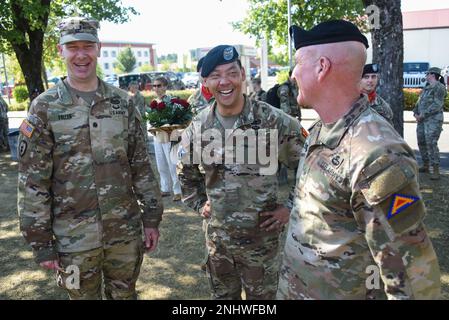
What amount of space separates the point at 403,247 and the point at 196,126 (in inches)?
65.2

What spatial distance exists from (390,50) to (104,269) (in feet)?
15.4

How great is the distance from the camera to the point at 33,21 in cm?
924

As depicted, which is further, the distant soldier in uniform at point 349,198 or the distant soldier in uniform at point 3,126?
the distant soldier in uniform at point 3,126

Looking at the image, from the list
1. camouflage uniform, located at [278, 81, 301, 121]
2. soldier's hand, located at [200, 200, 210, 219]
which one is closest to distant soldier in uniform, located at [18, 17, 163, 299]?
soldier's hand, located at [200, 200, 210, 219]

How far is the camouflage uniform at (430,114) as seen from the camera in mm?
7487

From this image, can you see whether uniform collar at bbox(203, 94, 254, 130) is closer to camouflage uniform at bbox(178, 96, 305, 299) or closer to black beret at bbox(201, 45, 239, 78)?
camouflage uniform at bbox(178, 96, 305, 299)

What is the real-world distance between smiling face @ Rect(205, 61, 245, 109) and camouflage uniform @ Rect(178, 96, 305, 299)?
12 centimetres

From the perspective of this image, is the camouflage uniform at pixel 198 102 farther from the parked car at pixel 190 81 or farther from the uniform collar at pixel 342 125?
the parked car at pixel 190 81

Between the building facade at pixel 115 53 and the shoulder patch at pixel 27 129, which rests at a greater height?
the building facade at pixel 115 53

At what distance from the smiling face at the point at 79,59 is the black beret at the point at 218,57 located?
0.70 meters

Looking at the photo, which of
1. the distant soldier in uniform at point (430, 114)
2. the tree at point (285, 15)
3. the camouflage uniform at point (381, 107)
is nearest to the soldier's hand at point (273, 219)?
the camouflage uniform at point (381, 107)

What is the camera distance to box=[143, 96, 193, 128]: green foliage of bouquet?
5777mm

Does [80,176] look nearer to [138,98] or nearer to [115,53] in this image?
[138,98]

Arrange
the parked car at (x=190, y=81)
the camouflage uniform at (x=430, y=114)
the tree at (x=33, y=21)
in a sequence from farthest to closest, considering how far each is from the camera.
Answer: the parked car at (x=190, y=81), the tree at (x=33, y=21), the camouflage uniform at (x=430, y=114)
